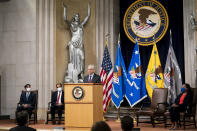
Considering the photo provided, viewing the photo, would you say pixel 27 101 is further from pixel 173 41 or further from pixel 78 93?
pixel 173 41

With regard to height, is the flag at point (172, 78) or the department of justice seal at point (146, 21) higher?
the department of justice seal at point (146, 21)

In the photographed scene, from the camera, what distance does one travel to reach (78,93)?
7.27 m

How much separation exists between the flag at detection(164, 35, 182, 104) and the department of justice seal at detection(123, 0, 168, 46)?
1272 mm

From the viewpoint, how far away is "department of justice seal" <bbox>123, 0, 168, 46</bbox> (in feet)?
37.0

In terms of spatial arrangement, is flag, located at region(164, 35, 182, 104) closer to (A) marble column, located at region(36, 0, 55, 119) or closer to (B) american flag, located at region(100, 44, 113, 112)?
(B) american flag, located at region(100, 44, 113, 112)

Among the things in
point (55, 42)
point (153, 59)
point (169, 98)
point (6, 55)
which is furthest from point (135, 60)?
point (6, 55)

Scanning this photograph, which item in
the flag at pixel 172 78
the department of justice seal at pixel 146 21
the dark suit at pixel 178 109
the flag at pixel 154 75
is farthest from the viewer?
the department of justice seal at pixel 146 21

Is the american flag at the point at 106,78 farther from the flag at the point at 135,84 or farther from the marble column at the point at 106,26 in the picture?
the marble column at the point at 106,26

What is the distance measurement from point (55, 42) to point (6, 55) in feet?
5.84

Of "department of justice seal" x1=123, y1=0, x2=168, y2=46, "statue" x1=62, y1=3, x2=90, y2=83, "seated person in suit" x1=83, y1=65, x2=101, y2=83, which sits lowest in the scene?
"seated person in suit" x1=83, y1=65, x2=101, y2=83

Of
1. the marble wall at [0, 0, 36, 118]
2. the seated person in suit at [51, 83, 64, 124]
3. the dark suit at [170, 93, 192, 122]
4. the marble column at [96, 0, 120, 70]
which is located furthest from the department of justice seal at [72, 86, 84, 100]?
the marble wall at [0, 0, 36, 118]

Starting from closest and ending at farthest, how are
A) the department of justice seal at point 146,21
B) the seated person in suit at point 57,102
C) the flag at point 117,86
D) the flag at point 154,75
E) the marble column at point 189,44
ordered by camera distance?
the seated person in suit at point 57,102, the flag at point 154,75, the marble column at point 189,44, the flag at point 117,86, the department of justice seal at point 146,21

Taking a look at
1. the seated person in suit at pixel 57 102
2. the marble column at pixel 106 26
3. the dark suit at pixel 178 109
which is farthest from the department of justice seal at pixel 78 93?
the marble column at pixel 106 26

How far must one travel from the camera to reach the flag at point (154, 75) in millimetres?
10094
